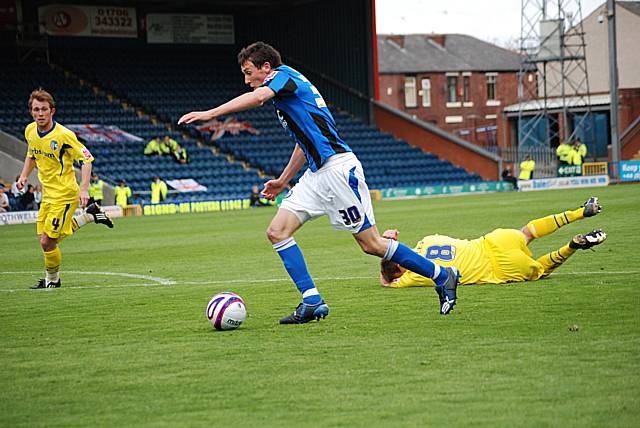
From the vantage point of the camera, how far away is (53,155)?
11852 mm

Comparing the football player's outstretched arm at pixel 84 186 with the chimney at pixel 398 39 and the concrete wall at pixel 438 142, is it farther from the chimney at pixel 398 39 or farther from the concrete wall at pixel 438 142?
the chimney at pixel 398 39

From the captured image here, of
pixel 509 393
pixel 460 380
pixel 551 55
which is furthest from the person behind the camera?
pixel 551 55

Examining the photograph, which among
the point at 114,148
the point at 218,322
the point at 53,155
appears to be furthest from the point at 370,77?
the point at 218,322

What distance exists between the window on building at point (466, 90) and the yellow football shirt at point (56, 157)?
68642 mm

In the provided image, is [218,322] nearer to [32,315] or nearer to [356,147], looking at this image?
[32,315]

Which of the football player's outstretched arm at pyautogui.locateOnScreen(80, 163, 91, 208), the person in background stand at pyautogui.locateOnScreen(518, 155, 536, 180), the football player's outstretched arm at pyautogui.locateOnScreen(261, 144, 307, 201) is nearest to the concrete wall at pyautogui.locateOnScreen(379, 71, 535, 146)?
the person in background stand at pyautogui.locateOnScreen(518, 155, 536, 180)

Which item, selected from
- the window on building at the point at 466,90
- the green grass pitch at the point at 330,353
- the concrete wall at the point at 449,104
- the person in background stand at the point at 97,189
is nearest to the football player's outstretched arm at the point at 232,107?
the green grass pitch at the point at 330,353

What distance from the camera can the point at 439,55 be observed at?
8088 centimetres

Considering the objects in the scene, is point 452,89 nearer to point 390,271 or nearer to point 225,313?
point 390,271

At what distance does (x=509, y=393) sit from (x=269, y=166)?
36628mm

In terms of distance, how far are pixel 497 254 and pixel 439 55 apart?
7269 centimetres

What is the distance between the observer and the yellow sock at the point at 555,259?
976 cm

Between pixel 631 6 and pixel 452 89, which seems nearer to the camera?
pixel 631 6

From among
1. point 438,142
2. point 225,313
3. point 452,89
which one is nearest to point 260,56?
point 225,313
